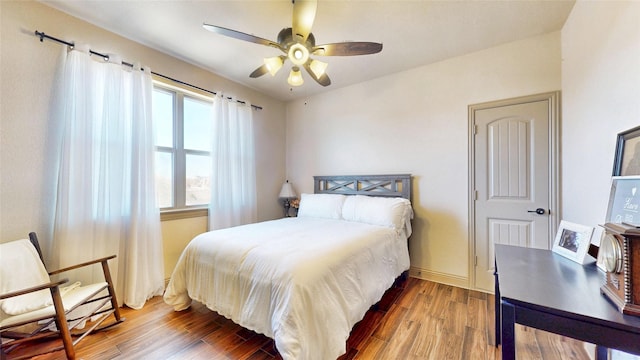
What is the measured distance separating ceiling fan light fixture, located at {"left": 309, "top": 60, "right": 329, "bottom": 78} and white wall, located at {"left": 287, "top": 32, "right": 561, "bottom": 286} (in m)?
1.49

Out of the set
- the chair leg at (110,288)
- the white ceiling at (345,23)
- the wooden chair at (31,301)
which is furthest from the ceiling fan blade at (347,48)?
the chair leg at (110,288)

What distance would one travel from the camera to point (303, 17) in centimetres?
157

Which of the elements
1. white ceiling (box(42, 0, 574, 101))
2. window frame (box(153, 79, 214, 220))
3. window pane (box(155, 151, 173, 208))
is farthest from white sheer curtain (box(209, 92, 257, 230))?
white ceiling (box(42, 0, 574, 101))

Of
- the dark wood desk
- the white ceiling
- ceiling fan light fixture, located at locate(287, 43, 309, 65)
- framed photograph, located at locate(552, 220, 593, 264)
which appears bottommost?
the dark wood desk

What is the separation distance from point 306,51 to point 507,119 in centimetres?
222

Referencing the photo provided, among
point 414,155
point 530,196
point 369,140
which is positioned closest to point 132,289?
point 369,140

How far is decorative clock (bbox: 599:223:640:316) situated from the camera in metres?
0.73

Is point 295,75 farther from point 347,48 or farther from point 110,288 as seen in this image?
point 110,288

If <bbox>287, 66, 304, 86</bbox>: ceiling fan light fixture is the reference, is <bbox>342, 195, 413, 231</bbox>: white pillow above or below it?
below

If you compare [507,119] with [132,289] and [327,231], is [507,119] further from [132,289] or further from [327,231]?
[132,289]

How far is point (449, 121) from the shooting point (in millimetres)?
2746

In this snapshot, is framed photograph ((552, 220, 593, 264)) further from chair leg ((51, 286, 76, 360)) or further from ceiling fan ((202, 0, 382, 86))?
chair leg ((51, 286, 76, 360))

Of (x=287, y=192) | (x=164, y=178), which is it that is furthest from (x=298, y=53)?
(x=287, y=192)

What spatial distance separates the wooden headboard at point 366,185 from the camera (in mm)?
2984
